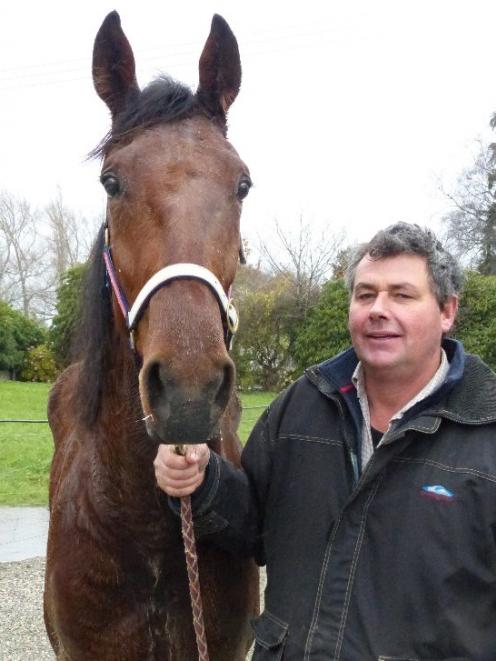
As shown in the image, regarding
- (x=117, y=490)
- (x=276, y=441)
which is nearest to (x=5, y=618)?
(x=117, y=490)

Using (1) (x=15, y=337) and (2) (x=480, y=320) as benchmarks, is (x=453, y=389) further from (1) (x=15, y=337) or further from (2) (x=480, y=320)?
(1) (x=15, y=337)

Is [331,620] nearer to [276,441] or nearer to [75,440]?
[276,441]

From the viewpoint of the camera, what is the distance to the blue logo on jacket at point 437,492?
67.4 inches

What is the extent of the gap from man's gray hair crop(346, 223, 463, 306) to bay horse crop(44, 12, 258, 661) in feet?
1.46

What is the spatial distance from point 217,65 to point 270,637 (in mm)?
1830

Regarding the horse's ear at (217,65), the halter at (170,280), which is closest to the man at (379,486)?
the halter at (170,280)

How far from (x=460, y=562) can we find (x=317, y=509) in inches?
16.2

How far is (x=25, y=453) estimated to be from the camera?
31.8 feet

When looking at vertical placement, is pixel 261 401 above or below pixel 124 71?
below

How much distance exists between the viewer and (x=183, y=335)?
4.85 feet

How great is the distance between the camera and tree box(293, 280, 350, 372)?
18969 millimetres

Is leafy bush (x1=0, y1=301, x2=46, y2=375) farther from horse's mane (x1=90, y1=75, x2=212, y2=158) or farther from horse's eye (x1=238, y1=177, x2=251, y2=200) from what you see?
horse's eye (x1=238, y1=177, x2=251, y2=200)

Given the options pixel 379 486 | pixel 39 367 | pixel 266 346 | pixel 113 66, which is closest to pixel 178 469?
pixel 379 486

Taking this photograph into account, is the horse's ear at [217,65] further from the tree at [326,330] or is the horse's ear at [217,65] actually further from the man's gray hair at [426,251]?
the tree at [326,330]
